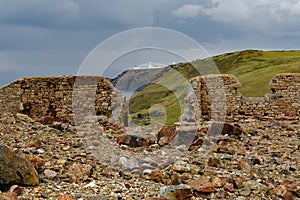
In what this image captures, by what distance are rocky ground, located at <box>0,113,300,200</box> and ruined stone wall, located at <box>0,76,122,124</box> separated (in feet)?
8.13

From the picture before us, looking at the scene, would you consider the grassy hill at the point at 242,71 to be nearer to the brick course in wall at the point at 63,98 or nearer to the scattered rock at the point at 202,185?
the brick course in wall at the point at 63,98

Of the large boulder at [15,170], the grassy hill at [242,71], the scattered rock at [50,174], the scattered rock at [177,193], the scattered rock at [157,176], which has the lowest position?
the scattered rock at [177,193]

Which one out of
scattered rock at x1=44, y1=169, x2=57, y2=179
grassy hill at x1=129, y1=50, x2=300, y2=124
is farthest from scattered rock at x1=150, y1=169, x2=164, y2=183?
grassy hill at x1=129, y1=50, x2=300, y2=124

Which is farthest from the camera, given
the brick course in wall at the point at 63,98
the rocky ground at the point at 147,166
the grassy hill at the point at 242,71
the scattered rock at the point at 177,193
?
the grassy hill at the point at 242,71

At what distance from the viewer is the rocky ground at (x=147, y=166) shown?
7.43m

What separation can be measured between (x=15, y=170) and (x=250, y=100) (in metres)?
16.5

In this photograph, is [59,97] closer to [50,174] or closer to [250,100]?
[50,174]

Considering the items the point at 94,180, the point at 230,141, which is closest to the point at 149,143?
the point at 230,141

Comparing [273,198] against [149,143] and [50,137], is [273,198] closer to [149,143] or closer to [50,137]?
[149,143]

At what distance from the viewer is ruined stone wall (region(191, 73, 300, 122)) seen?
2095 centimetres

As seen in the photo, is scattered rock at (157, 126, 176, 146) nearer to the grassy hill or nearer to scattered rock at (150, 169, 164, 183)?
scattered rock at (150, 169, 164, 183)

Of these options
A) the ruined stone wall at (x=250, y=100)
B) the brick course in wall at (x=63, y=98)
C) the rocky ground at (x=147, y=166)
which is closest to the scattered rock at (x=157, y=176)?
the rocky ground at (x=147, y=166)

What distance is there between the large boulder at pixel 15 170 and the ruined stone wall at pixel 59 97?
28.7 ft

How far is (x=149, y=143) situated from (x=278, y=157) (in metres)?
3.93
